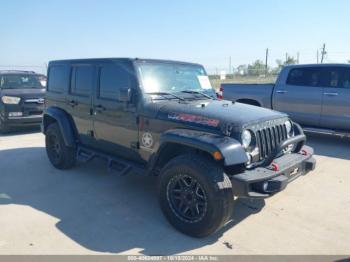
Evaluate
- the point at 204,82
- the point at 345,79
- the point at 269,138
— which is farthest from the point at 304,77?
the point at 269,138

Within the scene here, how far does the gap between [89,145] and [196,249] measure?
9.30 ft

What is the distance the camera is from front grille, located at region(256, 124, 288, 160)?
11.9ft

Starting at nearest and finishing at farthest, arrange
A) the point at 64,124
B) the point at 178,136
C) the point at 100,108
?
the point at 178,136
the point at 100,108
the point at 64,124

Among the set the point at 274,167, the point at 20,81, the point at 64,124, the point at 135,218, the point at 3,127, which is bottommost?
the point at 135,218

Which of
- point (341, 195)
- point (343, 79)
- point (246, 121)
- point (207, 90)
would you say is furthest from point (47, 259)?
point (343, 79)

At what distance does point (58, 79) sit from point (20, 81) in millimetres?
4997

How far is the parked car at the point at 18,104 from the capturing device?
352 inches

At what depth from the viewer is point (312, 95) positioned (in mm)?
7754

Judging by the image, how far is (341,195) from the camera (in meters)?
4.57

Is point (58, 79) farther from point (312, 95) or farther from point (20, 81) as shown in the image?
point (312, 95)

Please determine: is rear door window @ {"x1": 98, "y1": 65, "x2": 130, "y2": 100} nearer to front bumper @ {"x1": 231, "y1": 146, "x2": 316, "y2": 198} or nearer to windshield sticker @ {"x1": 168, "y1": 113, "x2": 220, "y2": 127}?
windshield sticker @ {"x1": 168, "y1": 113, "x2": 220, "y2": 127}

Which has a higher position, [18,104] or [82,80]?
[82,80]

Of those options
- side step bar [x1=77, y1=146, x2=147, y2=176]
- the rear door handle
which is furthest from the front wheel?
the rear door handle

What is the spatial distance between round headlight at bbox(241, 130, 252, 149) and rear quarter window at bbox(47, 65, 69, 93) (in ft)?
11.2
